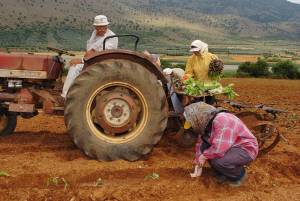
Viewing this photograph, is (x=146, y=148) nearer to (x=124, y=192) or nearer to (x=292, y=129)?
(x=124, y=192)

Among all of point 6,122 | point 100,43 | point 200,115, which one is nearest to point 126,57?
point 100,43

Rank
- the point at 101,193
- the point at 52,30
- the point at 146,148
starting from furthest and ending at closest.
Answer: the point at 52,30, the point at 146,148, the point at 101,193

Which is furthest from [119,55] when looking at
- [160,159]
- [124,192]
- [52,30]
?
[52,30]

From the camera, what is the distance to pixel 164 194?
17.9 ft

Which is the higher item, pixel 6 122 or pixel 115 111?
pixel 115 111

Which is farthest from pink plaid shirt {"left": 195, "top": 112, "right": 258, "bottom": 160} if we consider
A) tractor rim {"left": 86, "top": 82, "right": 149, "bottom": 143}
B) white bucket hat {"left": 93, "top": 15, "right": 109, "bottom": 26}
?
white bucket hat {"left": 93, "top": 15, "right": 109, "bottom": 26}

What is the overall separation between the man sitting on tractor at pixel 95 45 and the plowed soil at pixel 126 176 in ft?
3.21

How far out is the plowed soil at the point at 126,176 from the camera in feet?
17.7

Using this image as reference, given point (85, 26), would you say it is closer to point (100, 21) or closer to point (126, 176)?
point (100, 21)

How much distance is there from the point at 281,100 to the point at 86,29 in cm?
8186

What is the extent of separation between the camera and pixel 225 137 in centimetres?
563

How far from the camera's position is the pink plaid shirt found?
561 cm

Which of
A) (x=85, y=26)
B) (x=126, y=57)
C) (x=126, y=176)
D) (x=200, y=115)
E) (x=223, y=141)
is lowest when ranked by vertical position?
(x=85, y=26)

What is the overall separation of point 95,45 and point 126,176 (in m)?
2.26
